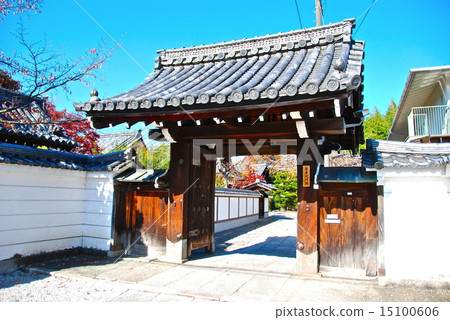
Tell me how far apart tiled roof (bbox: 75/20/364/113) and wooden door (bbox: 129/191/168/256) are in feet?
8.72

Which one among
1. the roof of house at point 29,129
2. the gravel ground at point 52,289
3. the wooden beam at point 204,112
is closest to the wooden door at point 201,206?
the wooden beam at point 204,112

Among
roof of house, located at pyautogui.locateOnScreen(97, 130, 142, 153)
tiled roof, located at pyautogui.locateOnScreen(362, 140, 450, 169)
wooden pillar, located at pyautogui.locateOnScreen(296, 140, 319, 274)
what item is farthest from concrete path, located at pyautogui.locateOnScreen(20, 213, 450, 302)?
roof of house, located at pyautogui.locateOnScreen(97, 130, 142, 153)

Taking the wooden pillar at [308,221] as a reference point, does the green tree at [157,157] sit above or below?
above

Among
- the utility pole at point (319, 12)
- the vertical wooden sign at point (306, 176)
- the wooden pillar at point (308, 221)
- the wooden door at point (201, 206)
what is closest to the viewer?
A: the wooden pillar at point (308, 221)

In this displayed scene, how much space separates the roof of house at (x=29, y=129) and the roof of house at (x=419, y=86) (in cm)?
1725

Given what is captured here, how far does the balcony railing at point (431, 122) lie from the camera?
685 inches

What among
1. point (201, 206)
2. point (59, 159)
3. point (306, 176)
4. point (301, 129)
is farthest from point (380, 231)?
point (59, 159)

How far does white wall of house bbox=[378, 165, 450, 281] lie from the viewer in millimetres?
5484

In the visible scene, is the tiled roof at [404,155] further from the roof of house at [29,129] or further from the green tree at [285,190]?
the green tree at [285,190]

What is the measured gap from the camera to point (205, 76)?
7641mm

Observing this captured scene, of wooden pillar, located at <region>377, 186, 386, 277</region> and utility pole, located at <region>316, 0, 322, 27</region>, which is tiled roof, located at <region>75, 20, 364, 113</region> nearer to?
wooden pillar, located at <region>377, 186, 386, 277</region>

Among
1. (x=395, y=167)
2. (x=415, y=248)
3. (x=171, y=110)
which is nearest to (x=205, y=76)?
(x=171, y=110)

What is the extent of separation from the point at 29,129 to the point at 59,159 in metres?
2.72

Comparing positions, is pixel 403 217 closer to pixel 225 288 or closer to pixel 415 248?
pixel 415 248
